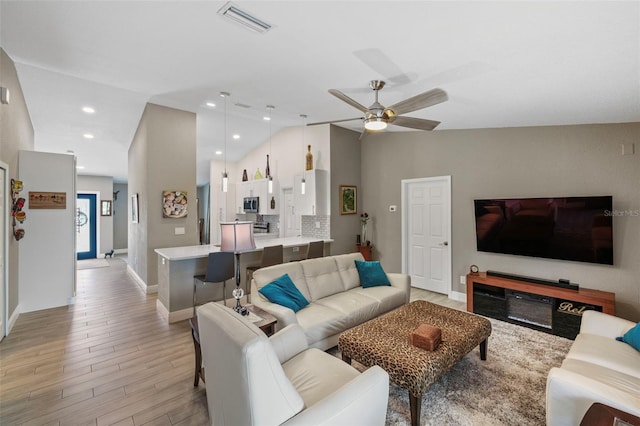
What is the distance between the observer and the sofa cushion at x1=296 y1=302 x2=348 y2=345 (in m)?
2.70

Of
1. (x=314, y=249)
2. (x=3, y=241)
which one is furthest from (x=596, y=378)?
(x=3, y=241)

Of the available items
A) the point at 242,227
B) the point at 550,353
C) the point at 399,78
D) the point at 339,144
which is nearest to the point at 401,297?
the point at 550,353

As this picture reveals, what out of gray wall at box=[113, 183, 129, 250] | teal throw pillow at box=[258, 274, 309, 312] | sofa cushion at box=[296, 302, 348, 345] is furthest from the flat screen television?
gray wall at box=[113, 183, 129, 250]

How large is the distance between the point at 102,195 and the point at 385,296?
9.97 m

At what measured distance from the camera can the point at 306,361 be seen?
195cm

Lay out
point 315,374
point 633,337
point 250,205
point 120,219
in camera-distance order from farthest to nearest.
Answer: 1. point 120,219
2. point 250,205
3. point 633,337
4. point 315,374

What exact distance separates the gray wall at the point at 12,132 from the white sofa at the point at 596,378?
5.54 metres

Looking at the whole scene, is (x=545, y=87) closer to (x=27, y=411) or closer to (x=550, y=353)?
(x=550, y=353)

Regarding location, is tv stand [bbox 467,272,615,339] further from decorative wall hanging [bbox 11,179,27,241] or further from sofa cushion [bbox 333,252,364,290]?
decorative wall hanging [bbox 11,179,27,241]

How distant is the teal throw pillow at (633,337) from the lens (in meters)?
2.15

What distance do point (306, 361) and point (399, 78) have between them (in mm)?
2788

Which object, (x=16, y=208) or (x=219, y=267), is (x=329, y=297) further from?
(x=16, y=208)

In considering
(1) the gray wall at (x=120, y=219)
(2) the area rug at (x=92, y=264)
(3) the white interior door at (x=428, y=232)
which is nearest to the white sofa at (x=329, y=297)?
(3) the white interior door at (x=428, y=232)

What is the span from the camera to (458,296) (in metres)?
4.75
